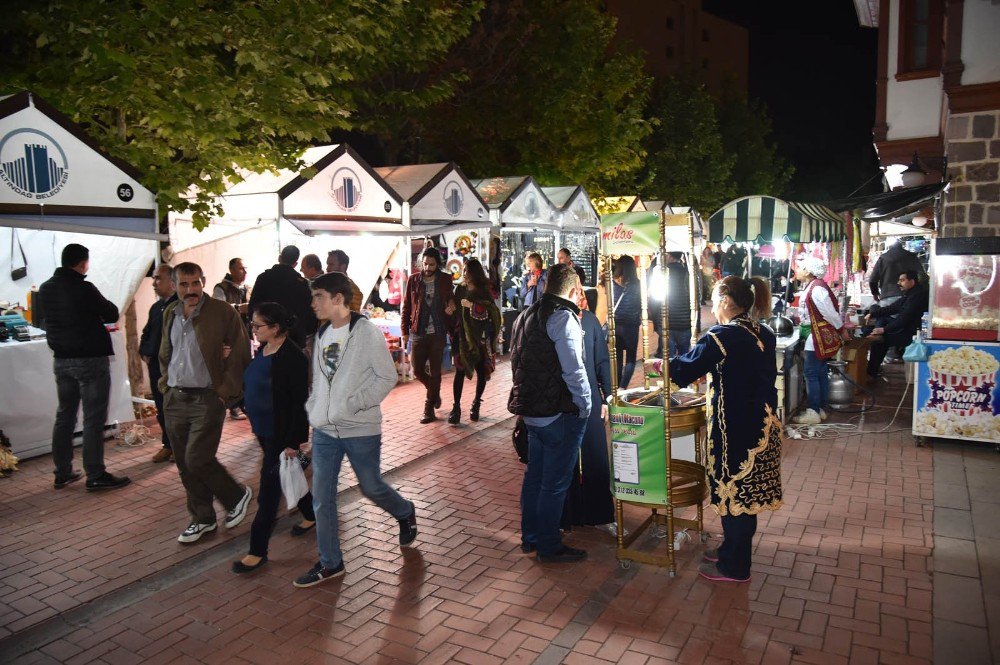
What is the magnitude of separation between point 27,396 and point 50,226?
235 cm

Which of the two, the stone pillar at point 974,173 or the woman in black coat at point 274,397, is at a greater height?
the stone pillar at point 974,173

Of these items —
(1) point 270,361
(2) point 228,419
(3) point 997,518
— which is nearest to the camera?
(1) point 270,361

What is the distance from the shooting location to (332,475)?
177 inches

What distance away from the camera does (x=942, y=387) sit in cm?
730

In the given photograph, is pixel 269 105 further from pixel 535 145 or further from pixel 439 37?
A: pixel 535 145

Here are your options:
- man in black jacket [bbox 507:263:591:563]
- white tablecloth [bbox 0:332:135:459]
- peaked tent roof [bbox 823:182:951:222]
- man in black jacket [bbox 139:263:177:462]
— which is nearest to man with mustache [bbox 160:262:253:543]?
A: man in black jacket [bbox 139:263:177:462]

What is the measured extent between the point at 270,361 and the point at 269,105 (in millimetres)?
4752

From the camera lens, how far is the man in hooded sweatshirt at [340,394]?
435cm

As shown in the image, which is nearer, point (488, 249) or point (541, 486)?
point (541, 486)

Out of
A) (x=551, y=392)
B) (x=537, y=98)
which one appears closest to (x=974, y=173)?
(x=551, y=392)

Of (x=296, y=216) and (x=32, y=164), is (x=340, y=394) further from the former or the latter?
(x=296, y=216)

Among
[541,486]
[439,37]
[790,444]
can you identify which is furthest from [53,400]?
[439,37]

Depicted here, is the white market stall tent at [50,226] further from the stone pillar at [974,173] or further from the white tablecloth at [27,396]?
the stone pillar at [974,173]

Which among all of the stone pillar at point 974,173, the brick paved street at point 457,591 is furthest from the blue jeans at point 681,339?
the brick paved street at point 457,591
